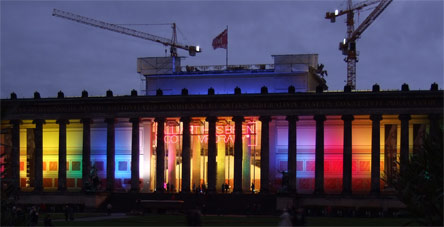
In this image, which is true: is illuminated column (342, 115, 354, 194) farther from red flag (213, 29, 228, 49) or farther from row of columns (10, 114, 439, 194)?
red flag (213, 29, 228, 49)

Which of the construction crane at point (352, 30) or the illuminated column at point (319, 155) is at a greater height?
the construction crane at point (352, 30)

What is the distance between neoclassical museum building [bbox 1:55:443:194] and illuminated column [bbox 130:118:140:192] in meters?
0.13

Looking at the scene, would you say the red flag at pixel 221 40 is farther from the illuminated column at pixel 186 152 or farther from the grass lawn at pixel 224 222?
the grass lawn at pixel 224 222

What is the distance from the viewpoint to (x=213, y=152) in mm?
103625

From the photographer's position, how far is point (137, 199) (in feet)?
330

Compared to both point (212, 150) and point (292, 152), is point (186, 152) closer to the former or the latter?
point (212, 150)

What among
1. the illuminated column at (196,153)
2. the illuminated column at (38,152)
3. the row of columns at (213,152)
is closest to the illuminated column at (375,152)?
the row of columns at (213,152)

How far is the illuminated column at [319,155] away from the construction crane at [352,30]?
56596 mm

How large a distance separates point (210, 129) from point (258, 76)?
12.2m

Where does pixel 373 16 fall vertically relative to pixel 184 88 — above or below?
above

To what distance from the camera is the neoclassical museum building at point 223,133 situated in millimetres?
100062

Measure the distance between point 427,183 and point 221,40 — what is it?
7768 centimetres

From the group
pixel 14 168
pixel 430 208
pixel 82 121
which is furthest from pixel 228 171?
pixel 430 208

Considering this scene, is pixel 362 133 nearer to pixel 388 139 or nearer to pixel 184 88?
pixel 388 139
